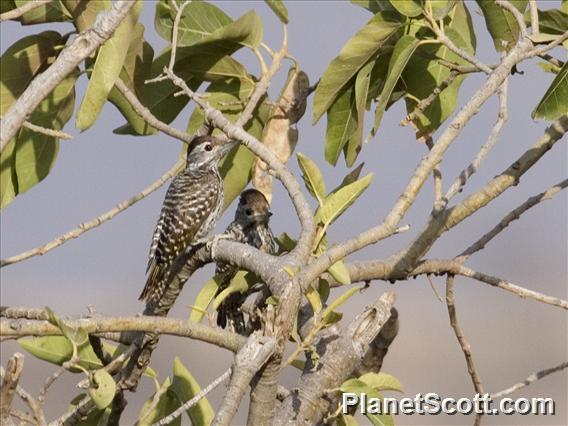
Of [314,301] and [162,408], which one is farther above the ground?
[314,301]

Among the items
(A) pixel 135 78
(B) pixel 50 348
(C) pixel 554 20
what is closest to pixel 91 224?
(B) pixel 50 348

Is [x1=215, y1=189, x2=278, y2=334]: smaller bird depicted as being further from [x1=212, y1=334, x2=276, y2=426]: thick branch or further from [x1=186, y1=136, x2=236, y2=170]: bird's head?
[x1=212, y1=334, x2=276, y2=426]: thick branch

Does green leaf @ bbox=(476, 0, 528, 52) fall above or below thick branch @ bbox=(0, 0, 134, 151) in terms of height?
above

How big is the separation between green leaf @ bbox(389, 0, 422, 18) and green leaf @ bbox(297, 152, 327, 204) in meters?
1.08

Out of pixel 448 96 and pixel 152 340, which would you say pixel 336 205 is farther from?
pixel 448 96

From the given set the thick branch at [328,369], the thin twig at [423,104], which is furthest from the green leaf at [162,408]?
the thin twig at [423,104]

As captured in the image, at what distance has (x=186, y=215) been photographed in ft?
28.0

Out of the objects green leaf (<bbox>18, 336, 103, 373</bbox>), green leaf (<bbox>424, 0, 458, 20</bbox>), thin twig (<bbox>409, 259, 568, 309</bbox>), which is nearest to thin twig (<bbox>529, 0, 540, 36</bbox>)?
green leaf (<bbox>424, 0, 458, 20</bbox>)

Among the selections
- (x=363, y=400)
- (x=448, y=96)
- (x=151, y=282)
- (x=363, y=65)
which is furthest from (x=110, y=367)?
(x=151, y=282)

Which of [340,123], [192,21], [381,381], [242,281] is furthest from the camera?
[192,21]

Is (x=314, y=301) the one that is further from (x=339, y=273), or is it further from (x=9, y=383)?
(x=9, y=383)

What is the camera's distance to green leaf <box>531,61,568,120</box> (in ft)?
16.5

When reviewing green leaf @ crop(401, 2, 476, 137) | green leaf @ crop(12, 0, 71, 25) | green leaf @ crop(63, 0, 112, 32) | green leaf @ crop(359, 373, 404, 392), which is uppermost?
green leaf @ crop(401, 2, 476, 137)

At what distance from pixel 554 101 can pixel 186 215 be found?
13.3ft
